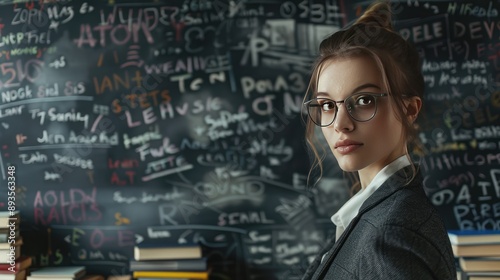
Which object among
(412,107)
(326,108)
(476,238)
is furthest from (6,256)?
(476,238)

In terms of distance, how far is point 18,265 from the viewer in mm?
2311

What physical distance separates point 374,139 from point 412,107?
5.0 inches

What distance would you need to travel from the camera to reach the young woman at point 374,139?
804mm

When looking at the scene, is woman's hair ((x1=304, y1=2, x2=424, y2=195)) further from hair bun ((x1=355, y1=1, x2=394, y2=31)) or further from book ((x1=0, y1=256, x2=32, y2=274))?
book ((x1=0, y1=256, x2=32, y2=274))

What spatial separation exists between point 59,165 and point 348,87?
1.93 m

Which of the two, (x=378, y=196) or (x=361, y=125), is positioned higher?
(x=361, y=125)

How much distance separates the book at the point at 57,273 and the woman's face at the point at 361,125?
180 centimetres

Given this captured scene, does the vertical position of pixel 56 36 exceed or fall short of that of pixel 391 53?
it exceeds it

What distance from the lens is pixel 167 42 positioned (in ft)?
8.32

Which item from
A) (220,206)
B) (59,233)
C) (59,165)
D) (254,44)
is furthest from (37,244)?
(254,44)

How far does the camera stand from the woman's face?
3.15 feet

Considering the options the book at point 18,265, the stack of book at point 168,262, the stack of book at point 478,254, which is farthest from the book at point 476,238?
the book at point 18,265

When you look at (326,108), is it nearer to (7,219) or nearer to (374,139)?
(374,139)

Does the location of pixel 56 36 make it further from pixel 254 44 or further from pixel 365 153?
pixel 365 153
